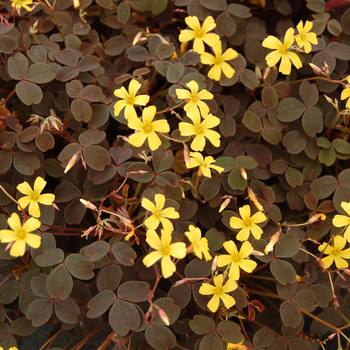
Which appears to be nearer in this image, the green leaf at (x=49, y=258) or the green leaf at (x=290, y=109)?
the green leaf at (x=49, y=258)

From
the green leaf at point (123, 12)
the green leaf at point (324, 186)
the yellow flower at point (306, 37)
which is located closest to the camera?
the yellow flower at point (306, 37)

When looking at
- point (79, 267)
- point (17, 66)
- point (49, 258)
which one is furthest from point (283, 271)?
point (17, 66)

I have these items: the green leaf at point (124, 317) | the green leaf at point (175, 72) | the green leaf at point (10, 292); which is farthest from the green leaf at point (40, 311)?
the green leaf at point (175, 72)

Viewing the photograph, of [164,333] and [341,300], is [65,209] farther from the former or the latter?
[341,300]


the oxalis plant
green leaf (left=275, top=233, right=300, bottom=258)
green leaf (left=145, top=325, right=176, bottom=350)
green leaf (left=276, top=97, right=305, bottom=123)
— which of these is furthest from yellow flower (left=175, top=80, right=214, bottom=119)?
green leaf (left=145, top=325, right=176, bottom=350)

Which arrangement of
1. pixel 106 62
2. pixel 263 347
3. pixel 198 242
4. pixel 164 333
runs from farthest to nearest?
pixel 106 62, pixel 263 347, pixel 164 333, pixel 198 242

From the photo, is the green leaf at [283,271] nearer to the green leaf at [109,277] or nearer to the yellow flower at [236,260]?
the yellow flower at [236,260]

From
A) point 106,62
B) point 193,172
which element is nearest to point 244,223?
point 193,172

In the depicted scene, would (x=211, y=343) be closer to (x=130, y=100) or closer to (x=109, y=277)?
(x=109, y=277)
